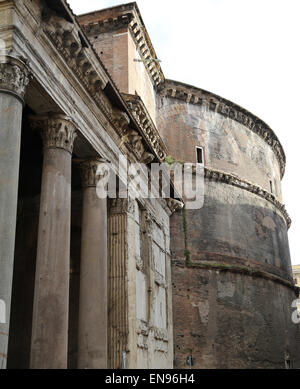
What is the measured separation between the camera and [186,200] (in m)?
17.1

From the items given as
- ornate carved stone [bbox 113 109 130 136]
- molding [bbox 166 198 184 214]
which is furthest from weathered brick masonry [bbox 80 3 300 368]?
ornate carved stone [bbox 113 109 130 136]

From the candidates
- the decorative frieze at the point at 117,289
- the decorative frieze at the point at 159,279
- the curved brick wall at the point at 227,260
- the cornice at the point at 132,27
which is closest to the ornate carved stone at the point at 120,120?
the decorative frieze at the point at 117,289

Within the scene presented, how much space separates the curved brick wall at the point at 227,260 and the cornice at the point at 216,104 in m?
0.15

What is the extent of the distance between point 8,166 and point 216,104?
1406 cm

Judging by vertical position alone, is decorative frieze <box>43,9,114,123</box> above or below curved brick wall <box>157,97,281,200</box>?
below

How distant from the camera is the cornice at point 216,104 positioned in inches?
718

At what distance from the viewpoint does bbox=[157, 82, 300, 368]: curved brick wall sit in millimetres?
15688

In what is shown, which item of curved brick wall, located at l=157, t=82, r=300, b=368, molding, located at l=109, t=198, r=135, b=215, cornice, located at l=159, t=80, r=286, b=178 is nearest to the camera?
molding, located at l=109, t=198, r=135, b=215

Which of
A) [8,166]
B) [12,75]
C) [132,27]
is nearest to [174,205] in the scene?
[132,27]

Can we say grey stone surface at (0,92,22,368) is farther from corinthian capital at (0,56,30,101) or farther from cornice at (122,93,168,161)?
cornice at (122,93,168,161)

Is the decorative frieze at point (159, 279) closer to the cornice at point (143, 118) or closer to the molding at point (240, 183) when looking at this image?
the cornice at point (143, 118)

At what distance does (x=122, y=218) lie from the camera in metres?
11.2

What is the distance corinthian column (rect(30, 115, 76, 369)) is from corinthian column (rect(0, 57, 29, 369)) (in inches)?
56.6
